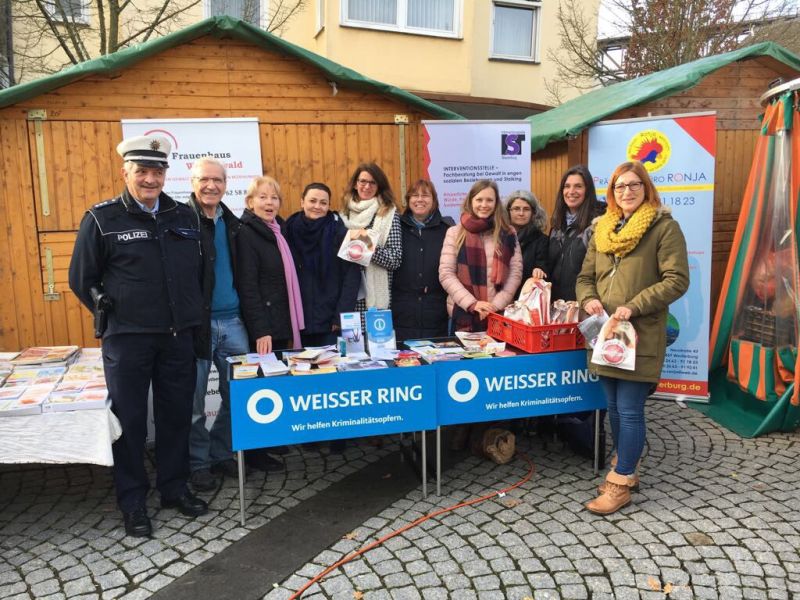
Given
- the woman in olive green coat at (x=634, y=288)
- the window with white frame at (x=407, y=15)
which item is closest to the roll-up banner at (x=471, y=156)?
the woman in olive green coat at (x=634, y=288)

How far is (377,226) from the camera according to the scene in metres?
4.41

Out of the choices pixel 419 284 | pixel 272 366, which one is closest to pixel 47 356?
pixel 272 366

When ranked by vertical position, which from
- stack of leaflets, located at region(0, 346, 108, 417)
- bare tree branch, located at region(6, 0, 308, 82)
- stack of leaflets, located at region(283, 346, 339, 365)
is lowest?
stack of leaflets, located at region(0, 346, 108, 417)

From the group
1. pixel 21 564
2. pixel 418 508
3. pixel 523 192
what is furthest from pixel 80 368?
pixel 523 192

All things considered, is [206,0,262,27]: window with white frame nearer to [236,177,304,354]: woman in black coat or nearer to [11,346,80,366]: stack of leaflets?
[236,177,304,354]: woman in black coat

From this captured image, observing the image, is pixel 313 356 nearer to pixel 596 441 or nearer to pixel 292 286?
pixel 292 286

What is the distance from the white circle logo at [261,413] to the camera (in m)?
3.31

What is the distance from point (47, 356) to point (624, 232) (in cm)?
363

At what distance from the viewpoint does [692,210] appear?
5.44m

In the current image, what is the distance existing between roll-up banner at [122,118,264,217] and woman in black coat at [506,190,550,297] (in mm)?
2189

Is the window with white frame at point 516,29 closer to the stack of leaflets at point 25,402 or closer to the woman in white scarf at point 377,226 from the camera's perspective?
the woman in white scarf at point 377,226

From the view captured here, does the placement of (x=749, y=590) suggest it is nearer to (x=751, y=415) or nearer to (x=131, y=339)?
(x=751, y=415)

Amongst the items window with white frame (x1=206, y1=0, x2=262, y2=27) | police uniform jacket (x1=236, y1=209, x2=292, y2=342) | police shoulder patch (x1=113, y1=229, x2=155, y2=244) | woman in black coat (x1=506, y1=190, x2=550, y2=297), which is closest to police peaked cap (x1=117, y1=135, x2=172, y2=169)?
police shoulder patch (x1=113, y1=229, x2=155, y2=244)

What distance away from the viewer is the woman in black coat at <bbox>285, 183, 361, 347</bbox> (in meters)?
4.24
